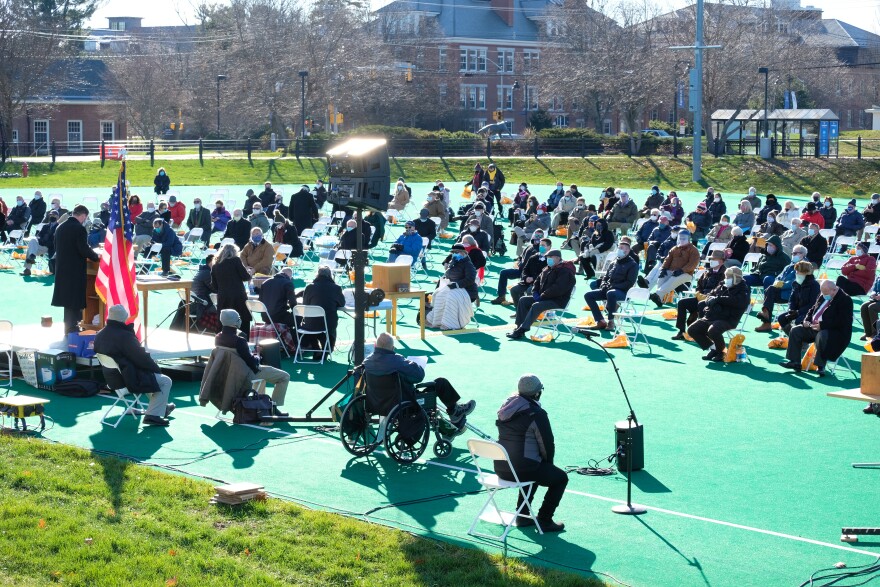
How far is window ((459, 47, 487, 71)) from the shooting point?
9250 cm

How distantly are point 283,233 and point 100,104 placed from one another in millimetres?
53653

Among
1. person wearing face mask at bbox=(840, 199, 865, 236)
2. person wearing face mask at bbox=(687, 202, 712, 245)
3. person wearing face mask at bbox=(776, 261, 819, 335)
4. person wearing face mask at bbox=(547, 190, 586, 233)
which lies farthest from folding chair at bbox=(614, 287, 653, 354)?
person wearing face mask at bbox=(547, 190, 586, 233)

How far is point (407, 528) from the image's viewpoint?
31.6 feet

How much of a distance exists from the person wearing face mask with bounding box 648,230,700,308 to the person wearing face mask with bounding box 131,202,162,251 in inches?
425

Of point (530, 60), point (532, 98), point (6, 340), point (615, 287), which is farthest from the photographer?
point (532, 98)

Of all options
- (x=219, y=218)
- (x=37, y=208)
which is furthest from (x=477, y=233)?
(x=37, y=208)

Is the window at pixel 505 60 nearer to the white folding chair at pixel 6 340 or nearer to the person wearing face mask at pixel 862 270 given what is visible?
the person wearing face mask at pixel 862 270

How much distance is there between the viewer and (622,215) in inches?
1206

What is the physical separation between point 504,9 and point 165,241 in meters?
73.8

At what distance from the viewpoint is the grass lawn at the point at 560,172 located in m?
Result: 47.6

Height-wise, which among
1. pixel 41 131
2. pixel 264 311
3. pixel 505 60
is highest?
pixel 505 60

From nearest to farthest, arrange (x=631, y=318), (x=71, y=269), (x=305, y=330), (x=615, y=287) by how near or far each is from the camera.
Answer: (x=71, y=269) → (x=305, y=330) → (x=631, y=318) → (x=615, y=287)

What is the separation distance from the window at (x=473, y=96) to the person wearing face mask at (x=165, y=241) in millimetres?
68109

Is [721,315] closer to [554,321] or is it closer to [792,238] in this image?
[554,321]
